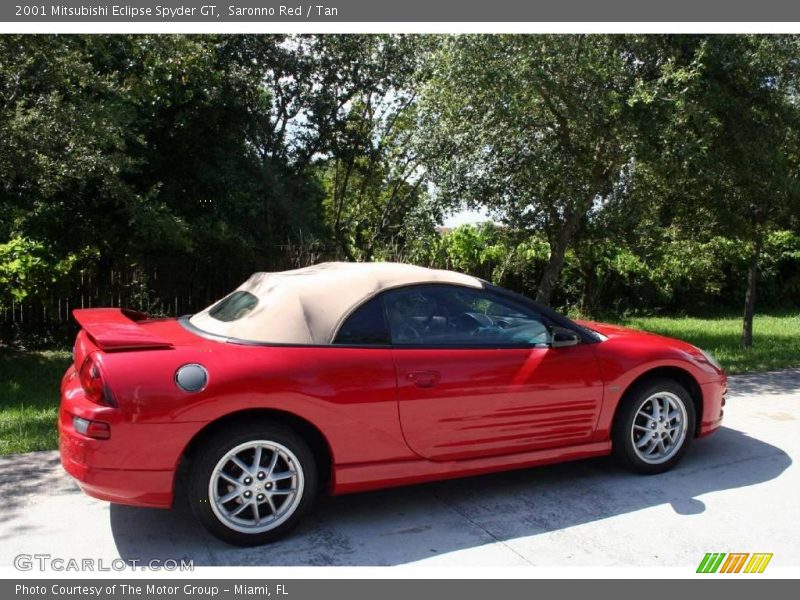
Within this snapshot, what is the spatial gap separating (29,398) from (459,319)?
5.38m

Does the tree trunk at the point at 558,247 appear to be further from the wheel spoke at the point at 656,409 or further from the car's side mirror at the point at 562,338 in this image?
the car's side mirror at the point at 562,338

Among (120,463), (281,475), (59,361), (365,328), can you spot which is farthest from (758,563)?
(59,361)

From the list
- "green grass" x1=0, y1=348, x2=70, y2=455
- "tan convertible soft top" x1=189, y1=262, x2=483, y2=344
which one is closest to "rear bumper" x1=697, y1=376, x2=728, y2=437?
"tan convertible soft top" x1=189, y1=262, x2=483, y2=344

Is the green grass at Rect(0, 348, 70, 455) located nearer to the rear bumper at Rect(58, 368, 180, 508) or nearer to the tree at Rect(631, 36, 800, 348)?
the rear bumper at Rect(58, 368, 180, 508)

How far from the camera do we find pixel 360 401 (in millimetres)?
4082

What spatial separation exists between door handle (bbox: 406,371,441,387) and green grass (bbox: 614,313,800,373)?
5.85 m

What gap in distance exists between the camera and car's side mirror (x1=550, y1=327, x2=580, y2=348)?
470cm

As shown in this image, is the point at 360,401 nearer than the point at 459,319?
Yes

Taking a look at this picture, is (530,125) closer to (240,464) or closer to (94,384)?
(240,464)

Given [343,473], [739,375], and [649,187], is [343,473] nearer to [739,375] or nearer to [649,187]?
[739,375]

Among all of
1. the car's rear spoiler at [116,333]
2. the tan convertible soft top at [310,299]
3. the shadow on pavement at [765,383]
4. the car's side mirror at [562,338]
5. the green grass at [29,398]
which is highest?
the tan convertible soft top at [310,299]

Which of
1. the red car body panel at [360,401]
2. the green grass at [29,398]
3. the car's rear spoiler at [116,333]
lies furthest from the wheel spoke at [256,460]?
the green grass at [29,398]

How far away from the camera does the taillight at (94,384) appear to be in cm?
367

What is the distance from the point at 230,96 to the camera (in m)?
11.5
